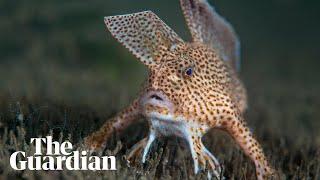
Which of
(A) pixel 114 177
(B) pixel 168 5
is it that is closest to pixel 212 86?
(A) pixel 114 177

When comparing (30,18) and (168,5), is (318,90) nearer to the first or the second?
(30,18)

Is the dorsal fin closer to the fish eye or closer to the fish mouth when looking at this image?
the fish eye

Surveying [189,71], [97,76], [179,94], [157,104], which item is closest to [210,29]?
[189,71]

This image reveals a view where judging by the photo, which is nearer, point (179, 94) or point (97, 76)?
point (179, 94)

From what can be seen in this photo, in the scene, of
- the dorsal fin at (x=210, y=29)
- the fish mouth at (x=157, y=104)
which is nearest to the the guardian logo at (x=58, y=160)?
the fish mouth at (x=157, y=104)

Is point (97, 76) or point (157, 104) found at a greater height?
point (157, 104)

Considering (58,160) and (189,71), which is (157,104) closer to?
(189,71)
